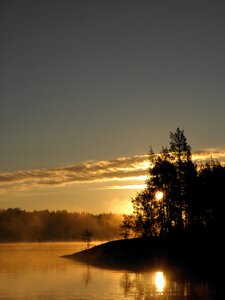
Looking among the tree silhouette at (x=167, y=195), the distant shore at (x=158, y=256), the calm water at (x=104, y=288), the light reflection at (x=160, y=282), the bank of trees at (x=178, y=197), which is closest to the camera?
the calm water at (x=104, y=288)

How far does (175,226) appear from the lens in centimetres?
10138

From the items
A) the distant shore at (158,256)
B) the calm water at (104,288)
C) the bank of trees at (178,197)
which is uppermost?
the bank of trees at (178,197)

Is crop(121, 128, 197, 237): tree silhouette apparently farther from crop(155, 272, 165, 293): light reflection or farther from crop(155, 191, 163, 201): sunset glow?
crop(155, 272, 165, 293): light reflection

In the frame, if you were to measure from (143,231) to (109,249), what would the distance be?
24.0 ft

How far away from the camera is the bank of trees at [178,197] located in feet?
297

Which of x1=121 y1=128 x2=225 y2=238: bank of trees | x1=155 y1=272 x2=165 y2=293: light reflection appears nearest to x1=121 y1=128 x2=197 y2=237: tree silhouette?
x1=121 y1=128 x2=225 y2=238: bank of trees

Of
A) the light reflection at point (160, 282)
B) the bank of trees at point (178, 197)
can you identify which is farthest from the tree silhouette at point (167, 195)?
the light reflection at point (160, 282)

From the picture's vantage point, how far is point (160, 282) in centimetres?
6069

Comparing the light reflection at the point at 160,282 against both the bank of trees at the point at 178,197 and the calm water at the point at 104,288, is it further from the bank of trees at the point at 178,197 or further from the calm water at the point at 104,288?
the bank of trees at the point at 178,197

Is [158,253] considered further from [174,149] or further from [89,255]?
[89,255]

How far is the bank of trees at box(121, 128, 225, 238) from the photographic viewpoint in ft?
297

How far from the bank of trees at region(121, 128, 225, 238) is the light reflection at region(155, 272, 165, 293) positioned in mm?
20425

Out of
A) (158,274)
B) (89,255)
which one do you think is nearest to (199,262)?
(158,274)

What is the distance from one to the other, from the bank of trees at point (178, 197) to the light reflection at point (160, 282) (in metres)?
20.4
